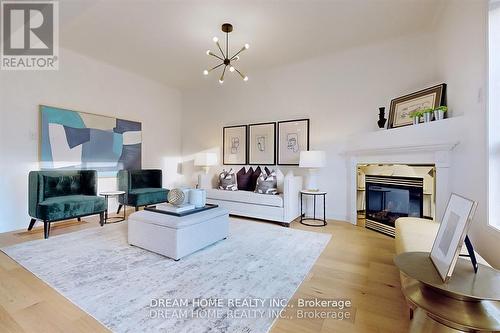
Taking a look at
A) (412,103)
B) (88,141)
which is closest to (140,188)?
(88,141)

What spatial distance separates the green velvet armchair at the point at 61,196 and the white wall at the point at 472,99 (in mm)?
4346

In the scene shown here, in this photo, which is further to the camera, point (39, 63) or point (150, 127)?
point (150, 127)

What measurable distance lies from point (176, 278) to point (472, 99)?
3.08 metres

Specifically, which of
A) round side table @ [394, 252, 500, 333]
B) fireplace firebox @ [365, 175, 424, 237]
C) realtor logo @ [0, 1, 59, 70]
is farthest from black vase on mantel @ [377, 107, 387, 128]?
realtor logo @ [0, 1, 59, 70]

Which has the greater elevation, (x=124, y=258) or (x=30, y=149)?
(x=30, y=149)

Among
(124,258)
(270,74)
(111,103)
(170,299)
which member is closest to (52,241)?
(124,258)

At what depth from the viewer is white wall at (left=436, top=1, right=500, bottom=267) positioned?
6.10ft

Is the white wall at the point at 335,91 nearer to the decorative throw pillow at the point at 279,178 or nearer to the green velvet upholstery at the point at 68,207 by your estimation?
the decorative throw pillow at the point at 279,178

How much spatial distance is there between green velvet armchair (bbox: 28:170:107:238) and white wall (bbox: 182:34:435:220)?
2755mm

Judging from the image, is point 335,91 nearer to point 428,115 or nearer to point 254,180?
point 428,115

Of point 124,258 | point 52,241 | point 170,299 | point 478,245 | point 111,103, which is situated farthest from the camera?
point 111,103

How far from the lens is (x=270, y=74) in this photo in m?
4.70

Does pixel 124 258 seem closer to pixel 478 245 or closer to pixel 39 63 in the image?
pixel 478 245

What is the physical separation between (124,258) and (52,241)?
1235 millimetres
